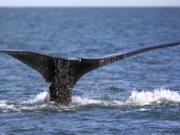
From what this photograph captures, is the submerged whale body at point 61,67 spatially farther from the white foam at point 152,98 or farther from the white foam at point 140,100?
the white foam at point 152,98

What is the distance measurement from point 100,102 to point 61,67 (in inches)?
93.4

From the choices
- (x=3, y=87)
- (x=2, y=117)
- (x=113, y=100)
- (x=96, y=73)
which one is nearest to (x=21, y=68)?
(x=96, y=73)

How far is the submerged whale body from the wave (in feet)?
1.52

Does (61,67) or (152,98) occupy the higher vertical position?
(61,67)

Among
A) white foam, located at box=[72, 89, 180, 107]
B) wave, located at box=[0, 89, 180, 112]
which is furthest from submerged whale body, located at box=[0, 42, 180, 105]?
white foam, located at box=[72, 89, 180, 107]

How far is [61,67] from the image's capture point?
424 inches

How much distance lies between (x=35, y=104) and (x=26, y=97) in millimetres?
1859

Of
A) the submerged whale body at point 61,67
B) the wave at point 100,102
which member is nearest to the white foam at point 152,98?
the wave at point 100,102

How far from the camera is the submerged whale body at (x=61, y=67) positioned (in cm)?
1039

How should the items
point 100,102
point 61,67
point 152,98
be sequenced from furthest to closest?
point 152,98 → point 100,102 → point 61,67

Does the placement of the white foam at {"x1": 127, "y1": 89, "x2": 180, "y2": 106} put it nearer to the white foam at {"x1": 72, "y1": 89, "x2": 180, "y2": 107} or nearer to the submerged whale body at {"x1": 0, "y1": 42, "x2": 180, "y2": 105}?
the white foam at {"x1": 72, "y1": 89, "x2": 180, "y2": 107}

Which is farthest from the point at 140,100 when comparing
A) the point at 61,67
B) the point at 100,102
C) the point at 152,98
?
the point at 61,67

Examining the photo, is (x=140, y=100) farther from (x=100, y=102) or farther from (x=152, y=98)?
(x=100, y=102)

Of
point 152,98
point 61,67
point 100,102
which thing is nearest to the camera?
point 61,67
